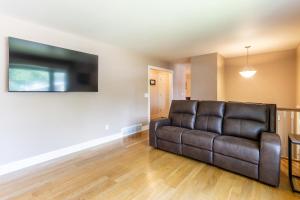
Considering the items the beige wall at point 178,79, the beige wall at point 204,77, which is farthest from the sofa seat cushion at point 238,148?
the beige wall at point 178,79

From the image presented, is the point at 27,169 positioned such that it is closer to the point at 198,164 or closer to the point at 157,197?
the point at 157,197

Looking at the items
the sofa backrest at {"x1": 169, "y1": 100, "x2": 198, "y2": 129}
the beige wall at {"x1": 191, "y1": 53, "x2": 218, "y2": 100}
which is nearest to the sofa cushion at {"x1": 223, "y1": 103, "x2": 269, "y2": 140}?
the sofa backrest at {"x1": 169, "y1": 100, "x2": 198, "y2": 129}

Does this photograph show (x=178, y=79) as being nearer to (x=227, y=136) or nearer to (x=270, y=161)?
(x=227, y=136)

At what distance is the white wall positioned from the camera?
2.40m

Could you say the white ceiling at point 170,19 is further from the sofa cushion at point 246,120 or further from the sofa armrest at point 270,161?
the sofa armrest at point 270,161

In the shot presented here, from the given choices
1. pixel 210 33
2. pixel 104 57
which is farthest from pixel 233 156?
pixel 104 57

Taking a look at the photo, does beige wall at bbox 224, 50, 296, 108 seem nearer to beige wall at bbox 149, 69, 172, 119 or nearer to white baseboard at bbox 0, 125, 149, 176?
beige wall at bbox 149, 69, 172, 119

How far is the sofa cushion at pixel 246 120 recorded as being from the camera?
2514mm

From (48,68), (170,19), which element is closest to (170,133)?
(170,19)

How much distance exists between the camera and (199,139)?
8.71 feet

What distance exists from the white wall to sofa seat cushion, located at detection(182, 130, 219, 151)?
1996mm

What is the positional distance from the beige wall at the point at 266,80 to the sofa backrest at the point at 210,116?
2.96 m

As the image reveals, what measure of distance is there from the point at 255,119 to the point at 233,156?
787 millimetres

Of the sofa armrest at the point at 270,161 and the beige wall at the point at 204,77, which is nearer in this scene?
the sofa armrest at the point at 270,161
